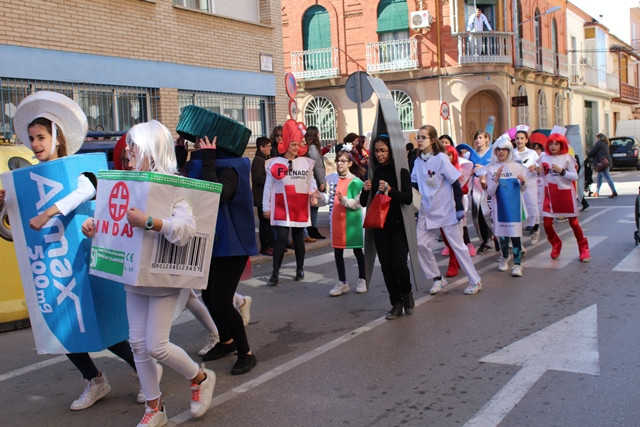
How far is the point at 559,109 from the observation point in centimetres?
3984

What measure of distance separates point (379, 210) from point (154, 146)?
2.96m

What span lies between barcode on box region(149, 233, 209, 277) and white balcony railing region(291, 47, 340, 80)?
2661 centimetres

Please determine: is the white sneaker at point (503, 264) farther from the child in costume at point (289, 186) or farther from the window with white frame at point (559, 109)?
the window with white frame at point (559, 109)

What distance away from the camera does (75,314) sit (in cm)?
427

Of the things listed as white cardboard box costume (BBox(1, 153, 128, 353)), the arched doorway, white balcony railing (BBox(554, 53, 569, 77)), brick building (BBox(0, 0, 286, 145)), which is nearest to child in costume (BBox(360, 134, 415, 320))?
white cardboard box costume (BBox(1, 153, 128, 353))

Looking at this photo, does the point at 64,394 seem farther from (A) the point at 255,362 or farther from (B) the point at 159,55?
(B) the point at 159,55

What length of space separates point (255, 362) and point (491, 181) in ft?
15.7

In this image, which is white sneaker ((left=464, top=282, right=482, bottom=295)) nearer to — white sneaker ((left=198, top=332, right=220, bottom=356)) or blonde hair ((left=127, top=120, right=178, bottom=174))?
white sneaker ((left=198, top=332, right=220, bottom=356))

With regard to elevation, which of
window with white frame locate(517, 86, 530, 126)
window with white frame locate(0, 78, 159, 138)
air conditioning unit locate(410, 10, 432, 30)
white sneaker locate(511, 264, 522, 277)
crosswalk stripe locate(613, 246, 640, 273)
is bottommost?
crosswalk stripe locate(613, 246, 640, 273)

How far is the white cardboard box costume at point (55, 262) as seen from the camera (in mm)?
4250

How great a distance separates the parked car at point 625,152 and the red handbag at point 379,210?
29.6m

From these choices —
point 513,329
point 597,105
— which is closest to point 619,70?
point 597,105

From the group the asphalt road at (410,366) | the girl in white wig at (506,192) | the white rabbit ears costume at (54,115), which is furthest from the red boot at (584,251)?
the white rabbit ears costume at (54,115)

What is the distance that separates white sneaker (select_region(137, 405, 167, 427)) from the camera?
4.05m
